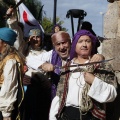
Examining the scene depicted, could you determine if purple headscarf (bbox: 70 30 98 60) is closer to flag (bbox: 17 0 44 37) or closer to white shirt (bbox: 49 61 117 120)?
white shirt (bbox: 49 61 117 120)

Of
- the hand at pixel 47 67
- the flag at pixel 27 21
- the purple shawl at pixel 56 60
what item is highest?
the flag at pixel 27 21

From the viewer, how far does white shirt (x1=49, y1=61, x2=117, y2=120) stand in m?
3.13

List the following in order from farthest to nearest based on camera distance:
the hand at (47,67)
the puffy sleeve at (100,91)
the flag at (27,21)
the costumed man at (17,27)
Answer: the flag at (27,21)
the costumed man at (17,27)
the hand at (47,67)
the puffy sleeve at (100,91)

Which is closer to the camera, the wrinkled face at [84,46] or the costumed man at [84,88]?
the costumed man at [84,88]

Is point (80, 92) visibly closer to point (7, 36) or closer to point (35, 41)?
point (7, 36)

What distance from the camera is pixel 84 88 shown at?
10.7 feet

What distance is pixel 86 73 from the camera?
322 cm

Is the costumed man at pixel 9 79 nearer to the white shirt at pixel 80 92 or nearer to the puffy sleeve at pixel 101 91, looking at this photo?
the white shirt at pixel 80 92

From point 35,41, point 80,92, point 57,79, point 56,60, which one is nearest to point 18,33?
point 35,41

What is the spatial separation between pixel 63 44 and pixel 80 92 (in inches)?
28.0

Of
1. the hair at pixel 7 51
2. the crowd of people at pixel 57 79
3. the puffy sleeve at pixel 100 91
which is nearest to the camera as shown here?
the puffy sleeve at pixel 100 91

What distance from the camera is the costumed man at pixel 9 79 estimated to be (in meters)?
3.91

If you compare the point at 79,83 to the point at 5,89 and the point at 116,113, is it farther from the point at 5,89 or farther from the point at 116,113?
the point at 5,89

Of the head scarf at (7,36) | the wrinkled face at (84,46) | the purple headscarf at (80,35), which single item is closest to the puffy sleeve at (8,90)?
the head scarf at (7,36)
